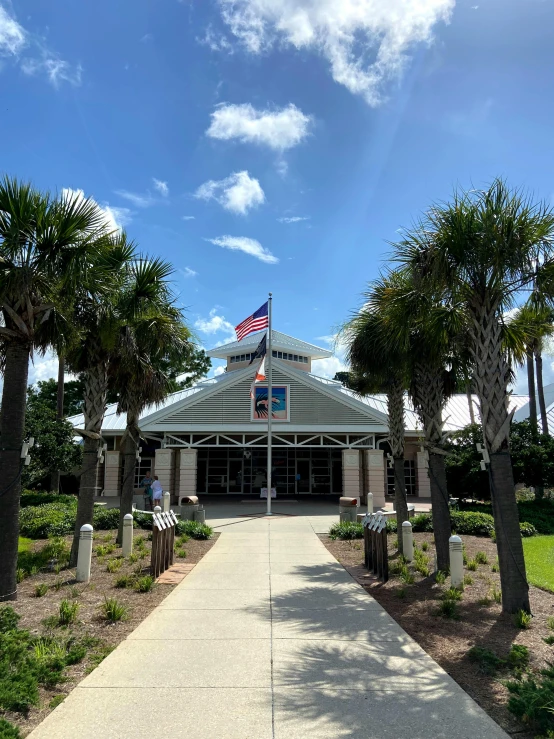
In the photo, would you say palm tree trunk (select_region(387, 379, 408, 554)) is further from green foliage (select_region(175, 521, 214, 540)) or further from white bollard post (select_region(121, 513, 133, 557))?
white bollard post (select_region(121, 513, 133, 557))

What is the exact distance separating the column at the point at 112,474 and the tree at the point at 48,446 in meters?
5.53

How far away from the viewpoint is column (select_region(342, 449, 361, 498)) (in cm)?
2494

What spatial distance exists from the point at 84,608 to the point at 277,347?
93.7 feet

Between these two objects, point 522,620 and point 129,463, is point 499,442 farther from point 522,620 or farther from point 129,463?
point 129,463

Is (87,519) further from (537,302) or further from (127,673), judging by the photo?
(537,302)

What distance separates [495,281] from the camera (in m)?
7.75

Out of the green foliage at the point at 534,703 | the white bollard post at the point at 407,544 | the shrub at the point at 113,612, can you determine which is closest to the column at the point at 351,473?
the white bollard post at the point at 407,544

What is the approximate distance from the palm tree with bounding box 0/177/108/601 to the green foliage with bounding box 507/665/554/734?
644 centimetres

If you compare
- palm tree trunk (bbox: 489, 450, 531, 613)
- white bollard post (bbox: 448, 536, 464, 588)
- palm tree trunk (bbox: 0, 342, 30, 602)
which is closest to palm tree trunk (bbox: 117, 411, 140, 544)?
palm tree trunk (bbox: 0, 342, 30, 602)

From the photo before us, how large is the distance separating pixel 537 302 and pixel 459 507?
13316mm

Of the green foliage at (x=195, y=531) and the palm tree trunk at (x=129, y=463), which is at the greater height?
the palm tree trunk at (x=129, y=463)

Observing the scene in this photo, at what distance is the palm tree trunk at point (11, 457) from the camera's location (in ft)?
24.8

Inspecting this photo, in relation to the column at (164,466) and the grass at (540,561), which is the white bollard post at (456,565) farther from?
the column at (164,466)

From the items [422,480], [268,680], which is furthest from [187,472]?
[268,680]
